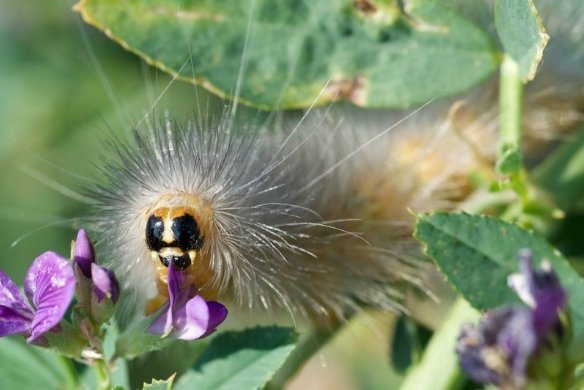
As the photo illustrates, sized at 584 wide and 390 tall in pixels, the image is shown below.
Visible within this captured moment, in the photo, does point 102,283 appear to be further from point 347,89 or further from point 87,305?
point 347,89

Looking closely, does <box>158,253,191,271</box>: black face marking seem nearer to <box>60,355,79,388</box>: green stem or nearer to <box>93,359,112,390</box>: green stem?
<box>93,359,112,390</box>: green stem

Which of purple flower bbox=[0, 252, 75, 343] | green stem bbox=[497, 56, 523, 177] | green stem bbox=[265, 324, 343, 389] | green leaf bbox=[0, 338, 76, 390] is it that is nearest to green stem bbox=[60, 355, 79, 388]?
green leaf bbox=[0, 338, 76, 390]

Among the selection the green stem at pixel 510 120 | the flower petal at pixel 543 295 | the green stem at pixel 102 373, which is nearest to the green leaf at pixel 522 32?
the green stem at pixel 510 120

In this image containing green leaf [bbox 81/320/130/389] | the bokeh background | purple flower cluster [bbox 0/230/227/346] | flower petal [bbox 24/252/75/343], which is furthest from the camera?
the bokeh background

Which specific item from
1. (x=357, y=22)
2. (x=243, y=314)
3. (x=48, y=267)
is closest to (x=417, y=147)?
(x=357, y=22)

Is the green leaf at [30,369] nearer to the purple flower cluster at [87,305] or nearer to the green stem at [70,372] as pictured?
the green stem at [70,372]

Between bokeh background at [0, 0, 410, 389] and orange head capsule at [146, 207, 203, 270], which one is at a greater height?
orange head capsule at [146, 207, 203, 270]
